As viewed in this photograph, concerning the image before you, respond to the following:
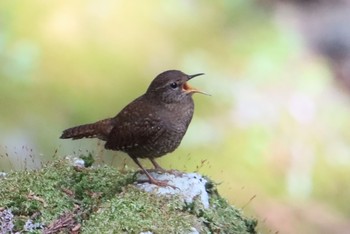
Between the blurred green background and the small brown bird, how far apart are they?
144 cm

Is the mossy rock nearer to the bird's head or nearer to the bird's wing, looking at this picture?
the bird's wing

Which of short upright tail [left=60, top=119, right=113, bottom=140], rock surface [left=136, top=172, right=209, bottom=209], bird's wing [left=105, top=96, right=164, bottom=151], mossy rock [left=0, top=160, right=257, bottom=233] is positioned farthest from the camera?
short upright tail [left=60, top=119, right=113, bottom=140]

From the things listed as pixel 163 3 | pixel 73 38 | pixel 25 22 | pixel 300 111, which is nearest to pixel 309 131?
pixel 300 111

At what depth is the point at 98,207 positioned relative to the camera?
278 cm

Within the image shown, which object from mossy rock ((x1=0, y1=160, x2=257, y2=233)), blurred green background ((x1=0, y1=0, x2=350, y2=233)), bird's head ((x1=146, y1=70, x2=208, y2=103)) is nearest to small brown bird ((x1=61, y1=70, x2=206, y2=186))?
bird's head ((x1=146, y1=70, x2=208, y2=103))

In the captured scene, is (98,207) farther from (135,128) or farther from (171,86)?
(171,86)

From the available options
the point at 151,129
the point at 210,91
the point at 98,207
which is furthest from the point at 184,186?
the point at 210,91

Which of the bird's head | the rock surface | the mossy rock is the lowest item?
the mossy rock

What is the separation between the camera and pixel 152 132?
2959mm

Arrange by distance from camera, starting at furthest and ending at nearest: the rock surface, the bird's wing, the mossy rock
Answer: the bird's wing < the rock surface < the mossy rock

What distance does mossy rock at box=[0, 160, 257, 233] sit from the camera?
2.63 meters

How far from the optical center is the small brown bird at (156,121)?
2.97m

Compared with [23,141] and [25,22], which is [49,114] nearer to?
[23,141]

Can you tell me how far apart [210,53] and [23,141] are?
53.0 inches
